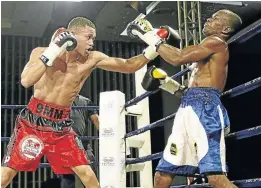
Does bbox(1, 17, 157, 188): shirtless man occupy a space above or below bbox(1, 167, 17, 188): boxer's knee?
above

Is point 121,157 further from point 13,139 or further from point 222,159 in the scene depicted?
point 222,159

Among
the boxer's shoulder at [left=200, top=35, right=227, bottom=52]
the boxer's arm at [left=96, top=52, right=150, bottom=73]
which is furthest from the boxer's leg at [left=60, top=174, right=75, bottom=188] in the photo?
the boxer's shoulder at [left=200, top=35, right=227, bottom=52]

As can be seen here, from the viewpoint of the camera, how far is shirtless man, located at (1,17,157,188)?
66.2 inches

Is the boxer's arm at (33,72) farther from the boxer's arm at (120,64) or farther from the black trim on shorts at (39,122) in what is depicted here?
the boxer's arm at (120,64)

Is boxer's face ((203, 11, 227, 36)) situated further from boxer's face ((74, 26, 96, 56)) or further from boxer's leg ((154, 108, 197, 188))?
boxer's face ((74, 26, 96, 56))

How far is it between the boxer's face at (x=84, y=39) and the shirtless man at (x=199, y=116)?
0.43 meters

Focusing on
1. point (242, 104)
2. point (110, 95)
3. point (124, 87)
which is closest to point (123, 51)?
point (124, 87)

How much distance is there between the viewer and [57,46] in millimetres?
1671

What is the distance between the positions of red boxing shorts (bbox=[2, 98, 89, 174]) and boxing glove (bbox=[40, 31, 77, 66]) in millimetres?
224

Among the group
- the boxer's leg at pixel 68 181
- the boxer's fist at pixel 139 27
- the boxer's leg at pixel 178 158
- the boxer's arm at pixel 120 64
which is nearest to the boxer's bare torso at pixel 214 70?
the boxer's leg at pixel 178 158

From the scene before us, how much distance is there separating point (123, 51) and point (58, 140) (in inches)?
150

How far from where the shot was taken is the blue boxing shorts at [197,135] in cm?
146

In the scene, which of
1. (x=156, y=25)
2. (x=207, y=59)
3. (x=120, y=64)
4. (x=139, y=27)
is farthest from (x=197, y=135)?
(x=156, y=25)

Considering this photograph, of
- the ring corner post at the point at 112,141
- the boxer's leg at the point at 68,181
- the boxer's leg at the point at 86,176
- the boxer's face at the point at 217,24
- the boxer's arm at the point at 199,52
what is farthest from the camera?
the boxer's leg at the point at 68,181
